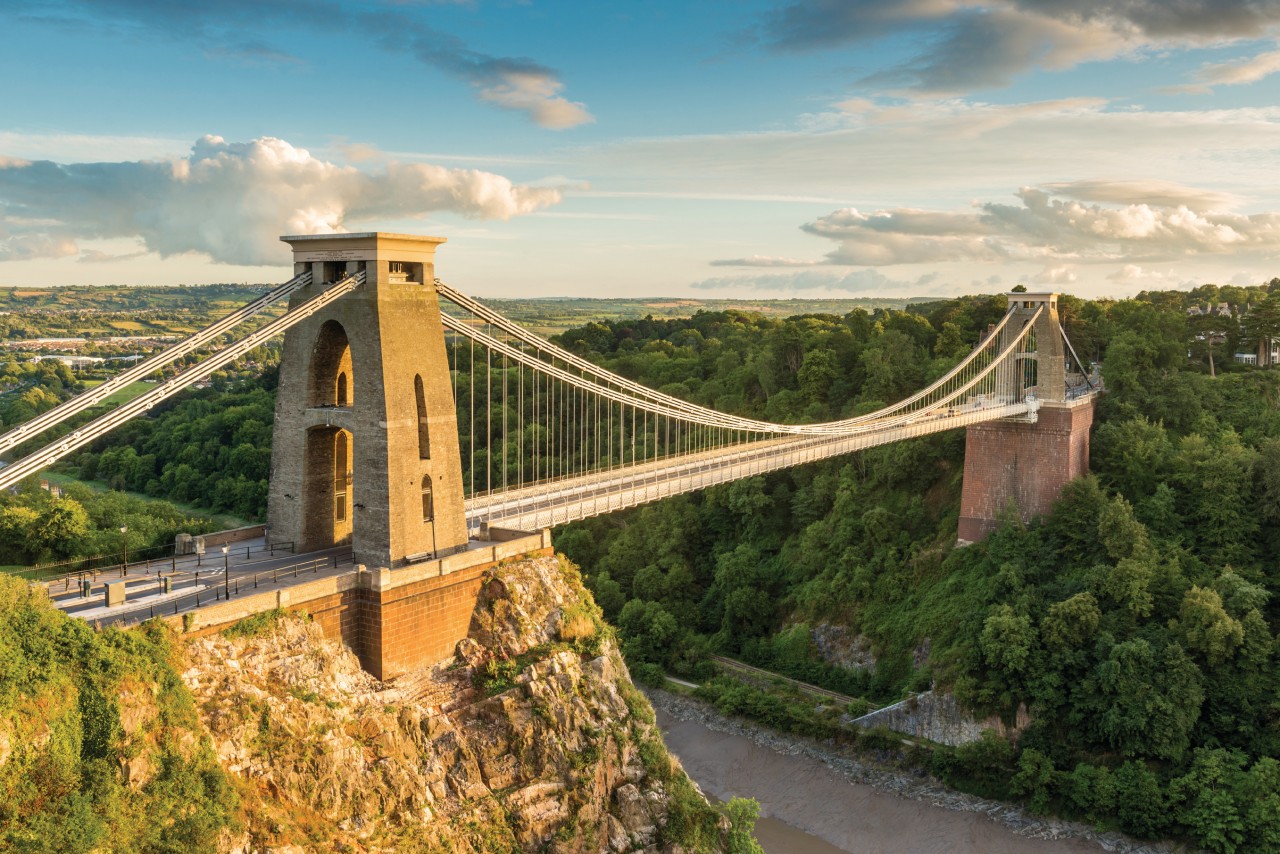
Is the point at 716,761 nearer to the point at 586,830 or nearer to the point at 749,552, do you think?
the point at 749,552

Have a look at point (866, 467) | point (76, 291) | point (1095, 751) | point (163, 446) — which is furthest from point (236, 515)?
point (76, 291)

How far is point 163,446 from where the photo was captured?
46906 mm

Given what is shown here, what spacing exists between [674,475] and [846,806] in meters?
10.7

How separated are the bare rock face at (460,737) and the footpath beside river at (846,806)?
33.1 ft

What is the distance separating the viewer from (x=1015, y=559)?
3541cm

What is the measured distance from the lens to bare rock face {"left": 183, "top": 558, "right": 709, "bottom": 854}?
15695 millimetres

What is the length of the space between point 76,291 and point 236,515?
6752 cm

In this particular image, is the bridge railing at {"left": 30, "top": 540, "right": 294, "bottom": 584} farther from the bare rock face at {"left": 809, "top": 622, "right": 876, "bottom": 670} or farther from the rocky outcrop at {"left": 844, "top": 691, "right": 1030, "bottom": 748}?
the bare rock face at {"left": 809, "top": 622, "right": 876, "bottom": 670}

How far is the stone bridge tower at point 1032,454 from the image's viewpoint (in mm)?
37500

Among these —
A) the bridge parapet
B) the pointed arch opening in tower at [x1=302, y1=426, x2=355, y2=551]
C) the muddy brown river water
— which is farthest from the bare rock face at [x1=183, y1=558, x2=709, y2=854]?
the muddy brown river water

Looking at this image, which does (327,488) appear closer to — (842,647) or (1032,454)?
(842,647)

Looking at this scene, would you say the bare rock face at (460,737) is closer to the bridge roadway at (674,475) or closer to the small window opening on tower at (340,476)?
the bridge roadway at (674,475)

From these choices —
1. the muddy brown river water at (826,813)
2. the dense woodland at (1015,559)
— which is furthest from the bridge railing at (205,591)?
the dense woodland at (1015,559)

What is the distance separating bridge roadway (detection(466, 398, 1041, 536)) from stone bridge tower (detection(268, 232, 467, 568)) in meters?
2.51
